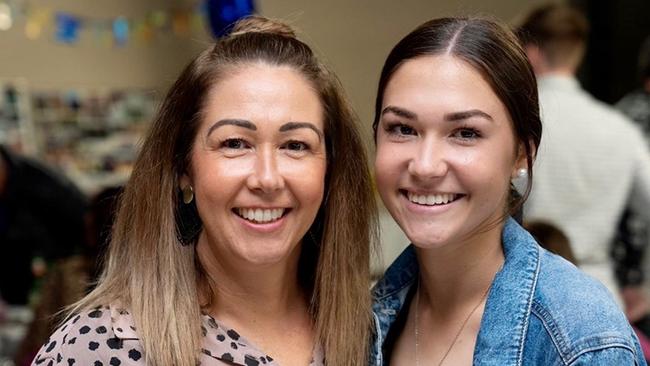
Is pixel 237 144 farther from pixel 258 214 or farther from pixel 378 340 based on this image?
pixel 378 340

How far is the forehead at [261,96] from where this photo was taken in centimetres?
177

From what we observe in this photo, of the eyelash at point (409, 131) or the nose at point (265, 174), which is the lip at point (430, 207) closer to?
the eyelash at point (409, 131)

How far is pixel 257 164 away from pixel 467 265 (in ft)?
1.56

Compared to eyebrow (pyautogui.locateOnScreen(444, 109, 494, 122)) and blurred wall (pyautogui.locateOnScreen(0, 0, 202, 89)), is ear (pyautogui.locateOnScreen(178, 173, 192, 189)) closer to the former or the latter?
eyebrow (pyautogui.locateOnScreen(444, 109, 494, 122))

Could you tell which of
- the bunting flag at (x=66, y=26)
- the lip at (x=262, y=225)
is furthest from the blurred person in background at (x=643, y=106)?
the bunting flag at (x=66, y=26)

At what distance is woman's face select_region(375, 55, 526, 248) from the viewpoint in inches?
68.2

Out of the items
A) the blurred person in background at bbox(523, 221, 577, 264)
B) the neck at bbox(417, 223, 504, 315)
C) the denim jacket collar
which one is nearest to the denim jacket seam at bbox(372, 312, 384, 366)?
the denim jacket collar

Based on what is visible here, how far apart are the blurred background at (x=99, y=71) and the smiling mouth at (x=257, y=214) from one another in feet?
7.89

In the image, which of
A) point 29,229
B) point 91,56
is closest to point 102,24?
point 91,56

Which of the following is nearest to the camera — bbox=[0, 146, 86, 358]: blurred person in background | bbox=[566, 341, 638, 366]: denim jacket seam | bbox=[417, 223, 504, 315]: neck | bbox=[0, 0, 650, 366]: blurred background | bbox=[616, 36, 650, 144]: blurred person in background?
bbox=[566, 341, 638, 366]: denim jacket seam

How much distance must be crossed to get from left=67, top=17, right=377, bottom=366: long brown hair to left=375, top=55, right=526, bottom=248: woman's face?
20 cm

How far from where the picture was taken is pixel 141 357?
1688 millimetres

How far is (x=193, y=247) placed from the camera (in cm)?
189

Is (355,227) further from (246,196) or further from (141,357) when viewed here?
(141,357)
